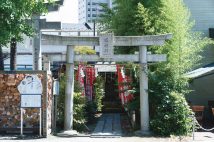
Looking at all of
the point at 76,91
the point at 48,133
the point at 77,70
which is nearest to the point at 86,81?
the point at 77,70

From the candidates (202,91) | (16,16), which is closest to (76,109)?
(16,16)

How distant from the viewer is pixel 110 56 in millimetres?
15828

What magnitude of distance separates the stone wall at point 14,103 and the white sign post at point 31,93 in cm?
22

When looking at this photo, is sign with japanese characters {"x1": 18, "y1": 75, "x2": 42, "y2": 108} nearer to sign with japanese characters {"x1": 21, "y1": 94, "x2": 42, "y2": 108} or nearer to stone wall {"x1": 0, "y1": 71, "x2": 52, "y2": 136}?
Answer: sign with japanese characters {"x1": 21, "y1": 94, "x2": 42, "y2": 108}

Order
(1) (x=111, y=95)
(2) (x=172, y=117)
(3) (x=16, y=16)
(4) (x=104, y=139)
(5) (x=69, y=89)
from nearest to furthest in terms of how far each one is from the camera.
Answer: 1. (3) (x=16, y=16)
2. (4) (x=104, y=139)
3. (2) (x=172, y=117)
4. (5) (x=69, y=89)
5. (1) (x=111, y=95)

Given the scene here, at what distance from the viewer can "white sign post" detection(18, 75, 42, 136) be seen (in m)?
14.6

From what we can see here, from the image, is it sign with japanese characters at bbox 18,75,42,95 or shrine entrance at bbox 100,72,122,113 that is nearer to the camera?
sign with japanese characters at bbox 18,75,42,95

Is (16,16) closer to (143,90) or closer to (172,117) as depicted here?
(143,90)

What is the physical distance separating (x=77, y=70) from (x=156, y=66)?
4.60 metres

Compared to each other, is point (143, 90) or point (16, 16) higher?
point (16, 16)

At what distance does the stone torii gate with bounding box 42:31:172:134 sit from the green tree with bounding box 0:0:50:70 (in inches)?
52.5

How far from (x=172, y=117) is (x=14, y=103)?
5.54 metres

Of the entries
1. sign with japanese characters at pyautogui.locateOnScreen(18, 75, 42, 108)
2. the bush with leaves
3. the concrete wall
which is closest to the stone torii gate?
the bush with leaves

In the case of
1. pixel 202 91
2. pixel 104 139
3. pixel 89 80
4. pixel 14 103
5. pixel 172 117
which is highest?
pixel 89 80
